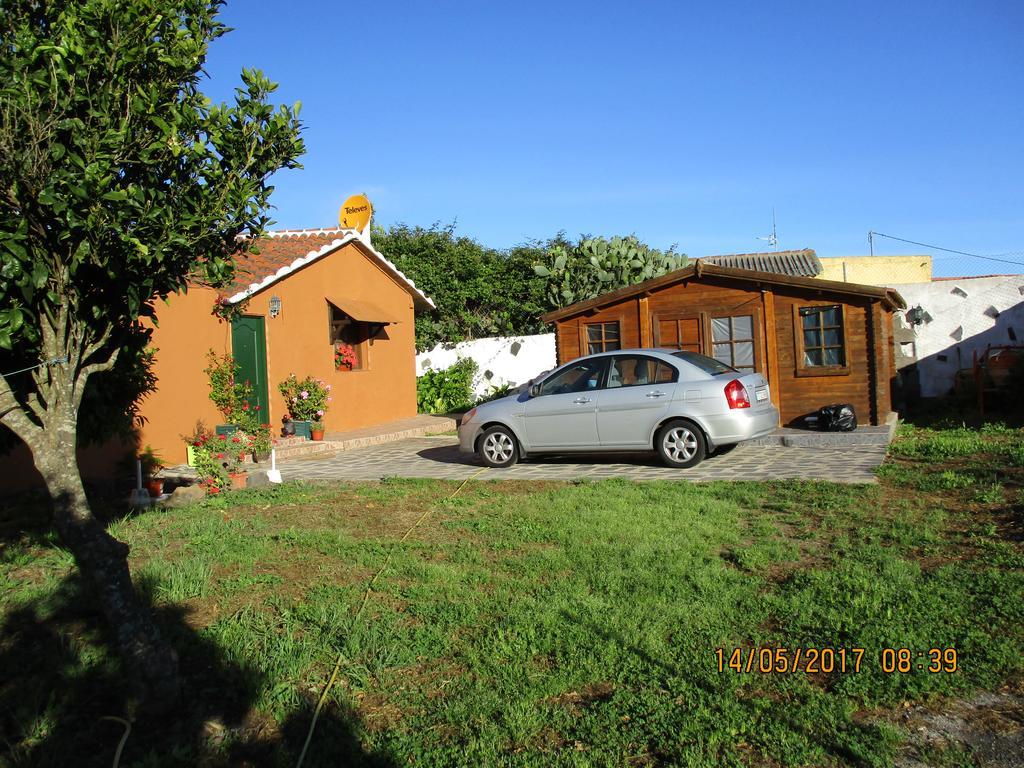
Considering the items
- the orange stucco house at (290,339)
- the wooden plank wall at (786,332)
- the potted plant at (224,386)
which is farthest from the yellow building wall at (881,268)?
the potted plant at (224,386)

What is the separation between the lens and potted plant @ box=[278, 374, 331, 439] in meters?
14.9

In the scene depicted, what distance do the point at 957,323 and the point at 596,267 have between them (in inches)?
335

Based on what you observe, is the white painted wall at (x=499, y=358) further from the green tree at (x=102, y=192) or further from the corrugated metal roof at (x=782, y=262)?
the green tree at (x=102, y=192)

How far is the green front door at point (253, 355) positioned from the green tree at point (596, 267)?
924 centimetres

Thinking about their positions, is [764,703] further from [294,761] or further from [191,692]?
[191,692]

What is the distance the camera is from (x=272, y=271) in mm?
14844

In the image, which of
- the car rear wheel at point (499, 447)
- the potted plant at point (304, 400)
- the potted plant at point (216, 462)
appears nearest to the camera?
the potted plant at point (216, 462)

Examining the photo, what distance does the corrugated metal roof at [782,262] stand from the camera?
1051 inches

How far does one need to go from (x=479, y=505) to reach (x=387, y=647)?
3.82 m

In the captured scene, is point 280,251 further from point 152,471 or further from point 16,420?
point 16,420

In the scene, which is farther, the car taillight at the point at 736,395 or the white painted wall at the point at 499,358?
the white painted wall at the point at 499,358

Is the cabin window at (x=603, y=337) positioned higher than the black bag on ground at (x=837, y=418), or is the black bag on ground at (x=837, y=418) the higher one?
the cabin window at (x=603, y=337)

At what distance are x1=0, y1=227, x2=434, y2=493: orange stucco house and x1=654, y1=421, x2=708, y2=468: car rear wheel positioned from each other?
19.4ft

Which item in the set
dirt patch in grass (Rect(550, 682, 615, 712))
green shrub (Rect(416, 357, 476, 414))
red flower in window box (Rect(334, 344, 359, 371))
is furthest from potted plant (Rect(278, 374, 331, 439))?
dirt patch in grass (Rect(550, 682, 615, 712))
